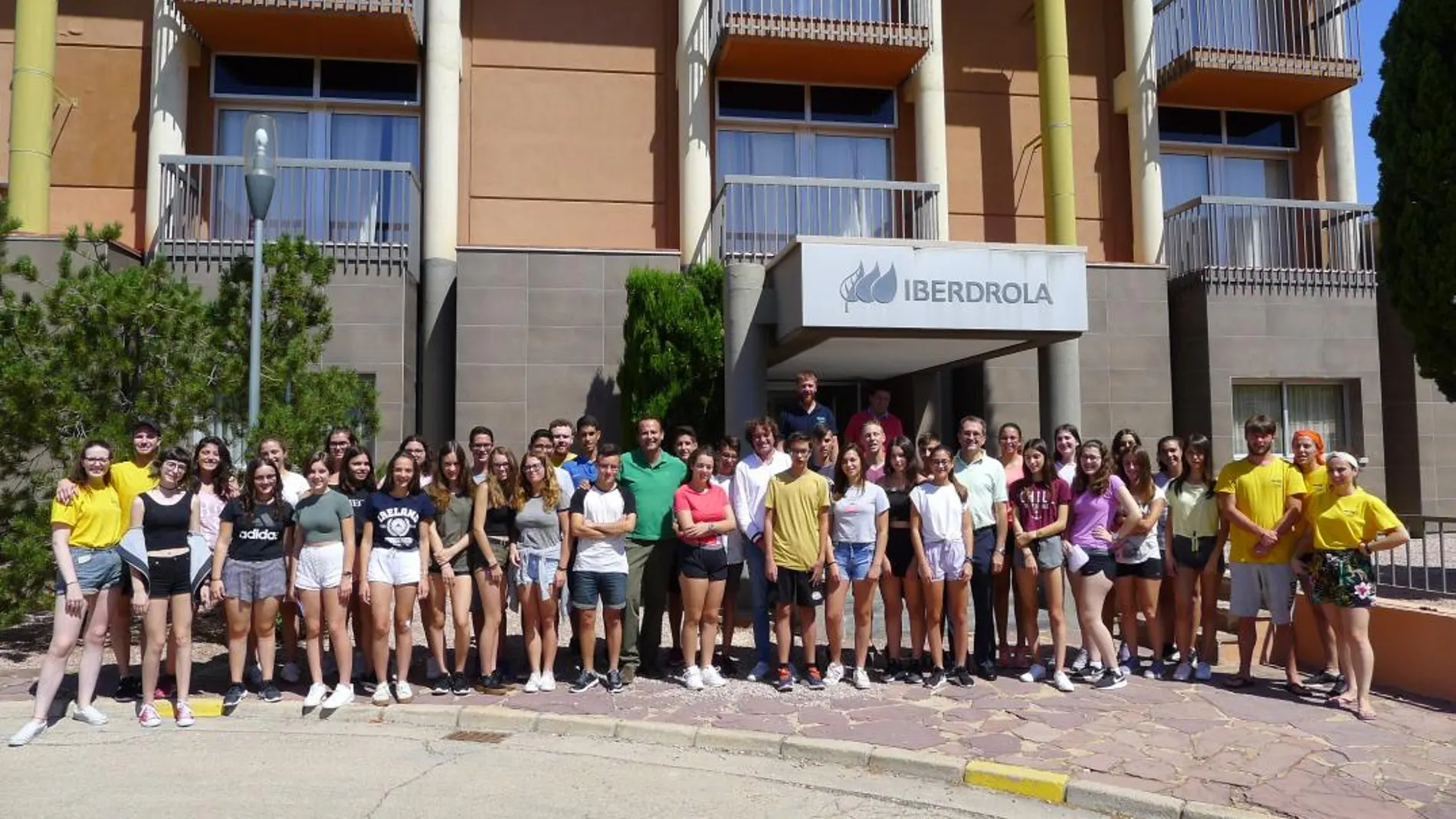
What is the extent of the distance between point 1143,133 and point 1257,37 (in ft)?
9.28

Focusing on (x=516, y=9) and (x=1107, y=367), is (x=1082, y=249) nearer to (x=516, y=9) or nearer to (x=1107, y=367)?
(x=1107, y=367)

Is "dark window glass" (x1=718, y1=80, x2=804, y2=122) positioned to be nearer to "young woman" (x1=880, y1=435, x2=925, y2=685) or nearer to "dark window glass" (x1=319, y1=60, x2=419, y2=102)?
"dark window glass" (x1=319, y1=60, x2=419, y2=102)

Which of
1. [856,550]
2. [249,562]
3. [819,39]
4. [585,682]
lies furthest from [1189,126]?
[249,562]

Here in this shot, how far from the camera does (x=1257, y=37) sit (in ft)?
53.1

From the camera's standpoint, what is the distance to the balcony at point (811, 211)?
14.0 m

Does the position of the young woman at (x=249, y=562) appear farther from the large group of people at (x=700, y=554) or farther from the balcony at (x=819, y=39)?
the balcony at (x=819, y=39)

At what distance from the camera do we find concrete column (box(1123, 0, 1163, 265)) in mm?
15438

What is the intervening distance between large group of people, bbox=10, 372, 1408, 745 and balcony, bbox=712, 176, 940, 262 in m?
6.93

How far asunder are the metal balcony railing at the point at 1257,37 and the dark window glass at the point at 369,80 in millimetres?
11707

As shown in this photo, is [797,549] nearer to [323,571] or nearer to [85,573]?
[323,571]

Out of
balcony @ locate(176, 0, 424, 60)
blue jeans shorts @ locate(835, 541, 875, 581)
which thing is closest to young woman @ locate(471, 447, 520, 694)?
blue jeans shorts @ locate(835, 541, 875, 581)

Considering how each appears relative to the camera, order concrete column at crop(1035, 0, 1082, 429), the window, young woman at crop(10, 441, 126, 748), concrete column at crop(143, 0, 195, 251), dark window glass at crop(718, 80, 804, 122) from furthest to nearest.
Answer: dark window glass at crop(718, 80, 804, 122), concrete column at crop(1035, 0, 1082, 429), the window, concrete column at crop(143, 0, 195, 251), young woman at crop(10, 441, 126, 748)

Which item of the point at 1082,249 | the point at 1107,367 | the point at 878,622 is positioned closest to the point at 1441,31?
the point at 1082,249

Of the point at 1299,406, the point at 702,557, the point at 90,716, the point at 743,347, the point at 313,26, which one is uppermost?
the point at 313,26
